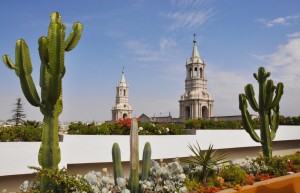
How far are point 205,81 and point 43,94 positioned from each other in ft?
181

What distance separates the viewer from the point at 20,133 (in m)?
7.75

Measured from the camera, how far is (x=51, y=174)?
14.9 feet

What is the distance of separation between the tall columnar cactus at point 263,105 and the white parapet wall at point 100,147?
2734mm

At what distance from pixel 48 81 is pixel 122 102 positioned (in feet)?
211

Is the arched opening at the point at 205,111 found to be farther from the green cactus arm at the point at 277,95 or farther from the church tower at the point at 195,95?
the green cactus arm at the point at 277,95

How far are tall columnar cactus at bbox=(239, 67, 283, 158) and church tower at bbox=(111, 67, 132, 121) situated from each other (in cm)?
5854

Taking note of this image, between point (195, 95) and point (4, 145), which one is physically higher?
point (195, 95)

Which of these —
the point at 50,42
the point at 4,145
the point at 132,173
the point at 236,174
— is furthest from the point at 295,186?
the point at 4,145

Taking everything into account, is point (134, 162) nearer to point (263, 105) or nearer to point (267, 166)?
point (267, 166)

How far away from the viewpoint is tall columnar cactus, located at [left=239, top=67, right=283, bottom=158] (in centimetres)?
934

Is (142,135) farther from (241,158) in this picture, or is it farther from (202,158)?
(241,158)

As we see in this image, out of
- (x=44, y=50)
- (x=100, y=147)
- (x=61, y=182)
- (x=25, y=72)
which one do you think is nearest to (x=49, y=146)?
(x=61, y=182)

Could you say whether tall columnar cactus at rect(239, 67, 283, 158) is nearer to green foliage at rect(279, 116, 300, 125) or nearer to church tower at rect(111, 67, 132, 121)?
green foliage at rect(279, 116, 300, 125)

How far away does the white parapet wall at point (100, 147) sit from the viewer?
724cm
